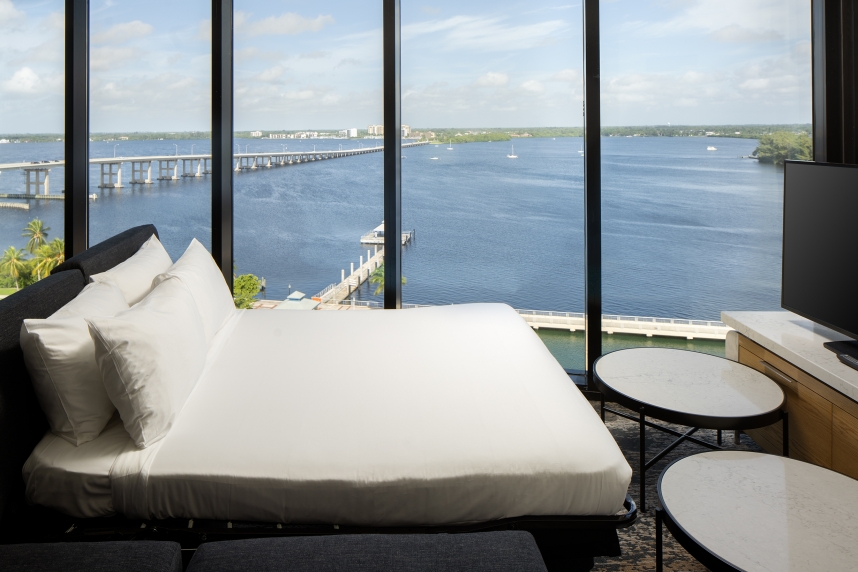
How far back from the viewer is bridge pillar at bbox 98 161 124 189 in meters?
3.83

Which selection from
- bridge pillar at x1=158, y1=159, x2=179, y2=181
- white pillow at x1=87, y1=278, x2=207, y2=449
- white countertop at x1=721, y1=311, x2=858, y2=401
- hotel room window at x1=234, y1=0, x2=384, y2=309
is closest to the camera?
white pillow at x1=87, y1=278, x2=207, y2=449

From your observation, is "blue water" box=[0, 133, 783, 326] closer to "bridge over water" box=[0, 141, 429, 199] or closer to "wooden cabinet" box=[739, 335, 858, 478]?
"bridge over water" box=[0, 141, 429, 199]

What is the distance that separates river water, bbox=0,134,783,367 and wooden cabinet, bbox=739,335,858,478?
0.76 m

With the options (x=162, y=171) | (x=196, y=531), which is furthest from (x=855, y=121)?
(x=162, y=171)

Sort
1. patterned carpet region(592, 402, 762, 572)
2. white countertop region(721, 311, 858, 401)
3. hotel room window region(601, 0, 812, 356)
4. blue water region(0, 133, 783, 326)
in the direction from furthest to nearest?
1. blue water region(0, 133, 783, 326)
2. hotel room window region(601, 0, 812, 356)
3. white countertop region(721, 311, 858, 401)
4. patterned carpet region(592, 402, 762, 572)

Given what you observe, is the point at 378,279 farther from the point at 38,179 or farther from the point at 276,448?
the point at 276,448

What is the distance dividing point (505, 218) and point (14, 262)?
9.23ft

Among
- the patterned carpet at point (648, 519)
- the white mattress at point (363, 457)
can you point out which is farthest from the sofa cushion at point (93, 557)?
the patterned carpet at point (648, 519)

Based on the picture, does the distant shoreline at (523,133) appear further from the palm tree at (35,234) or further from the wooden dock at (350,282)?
the wooden dock at (350,282)

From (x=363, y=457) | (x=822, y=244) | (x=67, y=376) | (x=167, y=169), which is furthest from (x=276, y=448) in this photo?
(x=167, y=169)

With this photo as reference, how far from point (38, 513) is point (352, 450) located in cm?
88

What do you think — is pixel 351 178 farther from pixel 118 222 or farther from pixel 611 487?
pixel 611 487

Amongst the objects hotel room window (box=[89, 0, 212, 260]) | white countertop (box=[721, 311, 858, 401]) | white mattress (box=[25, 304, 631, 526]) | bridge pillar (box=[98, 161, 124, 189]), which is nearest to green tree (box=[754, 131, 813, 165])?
white countertop (box=[721, 311, 858, 401])

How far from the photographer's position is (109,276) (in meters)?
2.46
